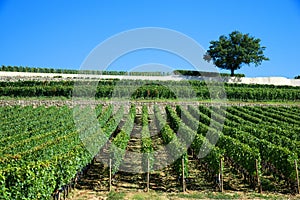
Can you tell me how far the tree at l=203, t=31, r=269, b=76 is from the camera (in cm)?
6800

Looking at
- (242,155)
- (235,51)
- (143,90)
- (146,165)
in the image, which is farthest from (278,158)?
(235,51)

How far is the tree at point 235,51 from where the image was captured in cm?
6800

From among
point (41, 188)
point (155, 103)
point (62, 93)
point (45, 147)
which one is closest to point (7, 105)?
point (62, 93)

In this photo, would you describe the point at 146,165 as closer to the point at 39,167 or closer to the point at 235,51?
the point at 39,167

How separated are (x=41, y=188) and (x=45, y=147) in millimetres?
4289

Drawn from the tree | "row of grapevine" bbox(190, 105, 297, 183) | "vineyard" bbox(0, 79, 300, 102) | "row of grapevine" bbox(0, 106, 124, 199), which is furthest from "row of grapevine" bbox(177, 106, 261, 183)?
the tree

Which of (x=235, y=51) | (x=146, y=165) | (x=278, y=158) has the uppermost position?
(x=235, y=51)

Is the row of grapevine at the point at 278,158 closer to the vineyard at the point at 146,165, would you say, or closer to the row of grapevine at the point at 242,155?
the vineyard at the point at 146,165

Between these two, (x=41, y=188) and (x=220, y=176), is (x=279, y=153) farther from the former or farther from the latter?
(x=41, y=188)

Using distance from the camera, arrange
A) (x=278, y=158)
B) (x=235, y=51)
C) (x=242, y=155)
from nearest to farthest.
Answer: (x=278, y=158) → (x=242, y=155) → (x=235, y=51)

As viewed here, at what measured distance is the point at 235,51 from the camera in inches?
2680

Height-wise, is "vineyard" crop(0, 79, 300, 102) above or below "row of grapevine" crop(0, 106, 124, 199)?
above

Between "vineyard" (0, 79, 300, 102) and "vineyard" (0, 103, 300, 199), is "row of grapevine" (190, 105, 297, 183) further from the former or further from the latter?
"vineyard" (0, 79, 300, 102)

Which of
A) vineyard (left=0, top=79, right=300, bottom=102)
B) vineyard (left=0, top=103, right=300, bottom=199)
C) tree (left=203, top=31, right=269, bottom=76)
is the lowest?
vineyard (left=0, top=103, right=300, bottom=199)
